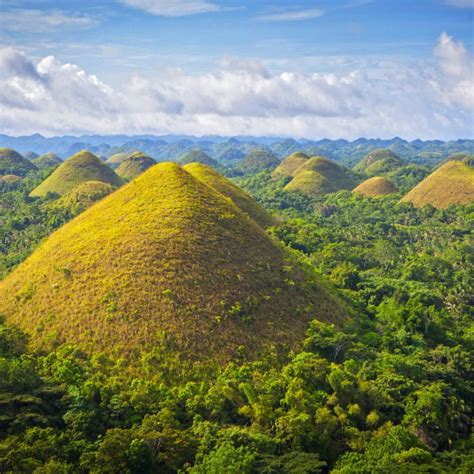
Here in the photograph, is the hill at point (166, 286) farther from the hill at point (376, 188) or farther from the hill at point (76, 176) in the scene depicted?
the hill at point (376, 188)

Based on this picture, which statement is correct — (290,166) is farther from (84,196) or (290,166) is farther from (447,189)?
(84,196)

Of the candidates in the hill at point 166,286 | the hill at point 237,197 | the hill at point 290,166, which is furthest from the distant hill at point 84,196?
the hill at point 290,166

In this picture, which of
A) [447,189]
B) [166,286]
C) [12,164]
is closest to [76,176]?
[12,164]

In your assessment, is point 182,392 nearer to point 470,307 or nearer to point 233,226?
point 233,226

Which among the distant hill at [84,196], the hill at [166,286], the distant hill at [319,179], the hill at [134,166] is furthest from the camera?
the hill at [134,166]

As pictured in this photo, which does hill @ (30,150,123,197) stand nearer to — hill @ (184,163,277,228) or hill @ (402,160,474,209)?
hill @ (184,163,277,228)

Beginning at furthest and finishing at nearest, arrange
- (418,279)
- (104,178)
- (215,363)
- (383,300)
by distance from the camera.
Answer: (104,178) < (418,279) < (383,300) < (215,363)

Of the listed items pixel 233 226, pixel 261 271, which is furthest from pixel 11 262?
pixel 261 271
